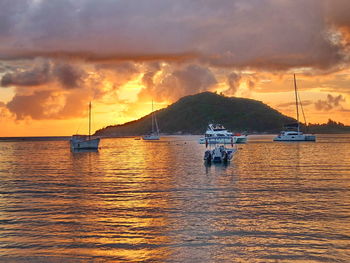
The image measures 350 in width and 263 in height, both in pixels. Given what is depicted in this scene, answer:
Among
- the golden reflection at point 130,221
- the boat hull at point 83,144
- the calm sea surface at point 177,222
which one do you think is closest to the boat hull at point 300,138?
the boat hull at point 83,144

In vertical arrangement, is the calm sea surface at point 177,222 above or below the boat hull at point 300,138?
below

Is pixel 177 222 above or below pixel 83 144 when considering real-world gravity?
below

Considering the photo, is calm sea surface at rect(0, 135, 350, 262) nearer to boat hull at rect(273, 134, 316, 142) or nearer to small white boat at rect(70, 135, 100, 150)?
small white boat at rect(70, 135, 100, 150)

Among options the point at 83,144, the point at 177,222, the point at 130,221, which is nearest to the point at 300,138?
the point at 83,144

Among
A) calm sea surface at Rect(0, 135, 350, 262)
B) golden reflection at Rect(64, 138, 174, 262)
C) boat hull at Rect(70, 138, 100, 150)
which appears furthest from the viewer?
boat hull at Rect(70, 138, 100, 150)

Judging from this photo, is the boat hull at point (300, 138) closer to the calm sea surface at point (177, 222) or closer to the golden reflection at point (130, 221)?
the calm sea surface at point (177, 222)

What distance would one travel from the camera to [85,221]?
71.9 ft

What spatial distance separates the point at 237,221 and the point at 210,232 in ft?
9.30

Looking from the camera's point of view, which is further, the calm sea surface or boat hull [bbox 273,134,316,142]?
boat hull [bbox 273,134,316,142]

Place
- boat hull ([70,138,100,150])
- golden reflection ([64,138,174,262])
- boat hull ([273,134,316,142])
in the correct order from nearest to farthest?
golden reflection ([64,138,174,262])
boat hull ([70,138,100,150])
boat hull ([273,134,316,142])

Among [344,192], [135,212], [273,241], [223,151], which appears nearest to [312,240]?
[273,241]

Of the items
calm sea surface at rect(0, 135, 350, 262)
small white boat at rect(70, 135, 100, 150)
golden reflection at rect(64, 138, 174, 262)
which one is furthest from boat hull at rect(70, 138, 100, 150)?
golden reflection at rect(64, 138, 174, 262)

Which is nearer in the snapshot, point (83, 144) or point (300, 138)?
point (83, 144)

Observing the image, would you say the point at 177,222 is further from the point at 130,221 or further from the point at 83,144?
the point at 83,144
